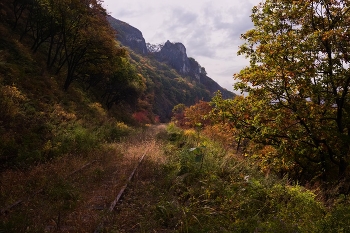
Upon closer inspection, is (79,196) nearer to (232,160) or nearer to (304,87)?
(232,160)

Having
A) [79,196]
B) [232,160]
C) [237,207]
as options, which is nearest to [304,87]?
[232,160]

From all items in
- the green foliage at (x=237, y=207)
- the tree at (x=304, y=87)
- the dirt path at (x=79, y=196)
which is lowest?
the dirt path at (x=79, y=196)

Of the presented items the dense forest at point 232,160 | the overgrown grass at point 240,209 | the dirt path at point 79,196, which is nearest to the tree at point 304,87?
the dense forest at point 232,160

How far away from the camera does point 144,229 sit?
Answer: 16.0 feet

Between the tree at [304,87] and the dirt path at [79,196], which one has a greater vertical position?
the tree at [304,87]

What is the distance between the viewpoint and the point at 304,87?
9625 millimetres

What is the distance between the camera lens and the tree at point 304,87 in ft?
30.6

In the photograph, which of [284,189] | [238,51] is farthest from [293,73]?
[284,189]

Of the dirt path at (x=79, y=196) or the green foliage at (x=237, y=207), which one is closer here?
the green foliage at (x=237, y=207)

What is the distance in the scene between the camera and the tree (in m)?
9.34

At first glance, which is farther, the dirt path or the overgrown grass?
the dirt path

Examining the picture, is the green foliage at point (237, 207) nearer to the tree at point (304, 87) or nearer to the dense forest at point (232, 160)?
the dense forest at point (232, 160)

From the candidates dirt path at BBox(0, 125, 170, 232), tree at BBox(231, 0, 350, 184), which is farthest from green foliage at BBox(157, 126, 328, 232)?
tree at BBox(231, 0, 350, 184)

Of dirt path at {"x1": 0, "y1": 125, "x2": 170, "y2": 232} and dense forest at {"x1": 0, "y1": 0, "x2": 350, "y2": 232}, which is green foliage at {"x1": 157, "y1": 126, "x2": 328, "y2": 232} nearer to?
dense forest at {"x1": 0, "y1": 0, "x2": 350, "y2": 232}
